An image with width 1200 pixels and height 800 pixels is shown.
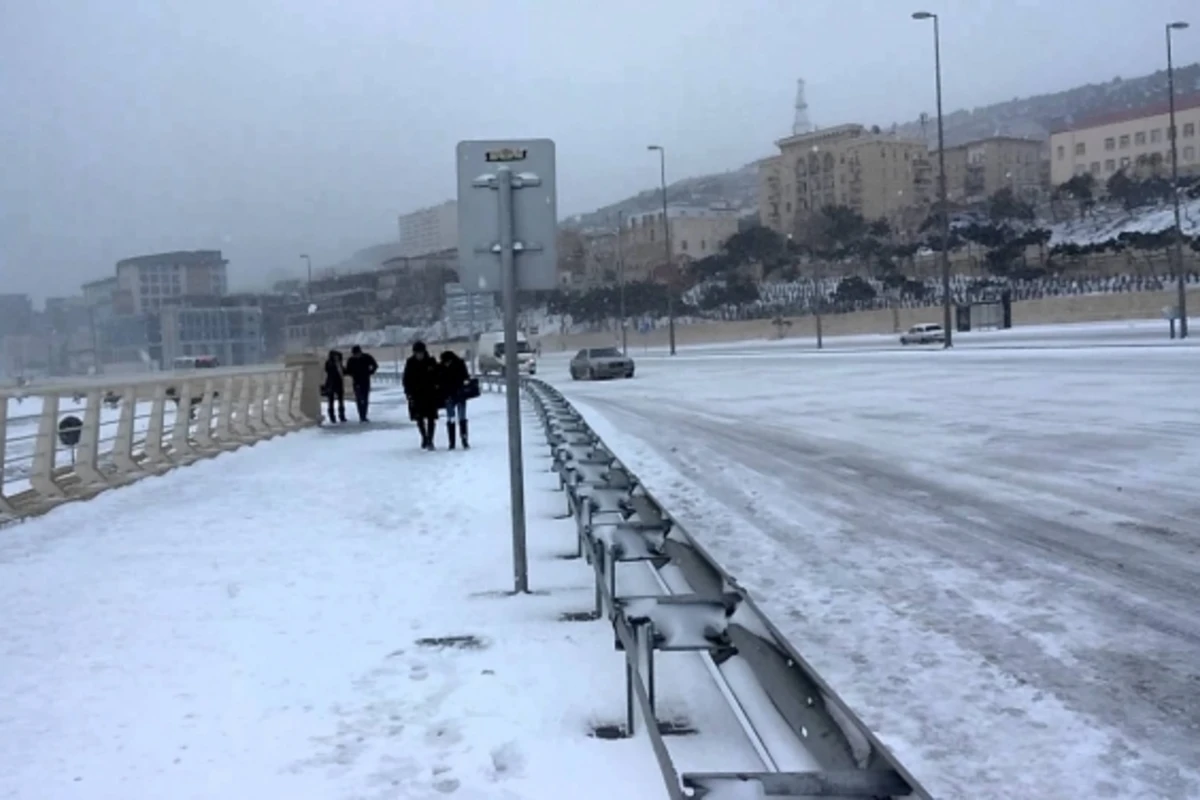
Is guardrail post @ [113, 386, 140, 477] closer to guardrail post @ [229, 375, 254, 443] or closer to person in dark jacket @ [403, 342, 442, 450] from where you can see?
person in dark jacket @ [403, 342, 442, 450]

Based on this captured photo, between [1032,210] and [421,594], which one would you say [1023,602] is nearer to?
[421,594]

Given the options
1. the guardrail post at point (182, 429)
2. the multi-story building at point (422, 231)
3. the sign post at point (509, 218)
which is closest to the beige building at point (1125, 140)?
the multi-story building at point (422, 231)

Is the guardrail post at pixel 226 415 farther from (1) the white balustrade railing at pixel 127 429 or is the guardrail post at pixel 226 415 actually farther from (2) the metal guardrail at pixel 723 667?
(2) the metal guardrail at pixel 723 667

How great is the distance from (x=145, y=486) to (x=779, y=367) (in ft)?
98.8

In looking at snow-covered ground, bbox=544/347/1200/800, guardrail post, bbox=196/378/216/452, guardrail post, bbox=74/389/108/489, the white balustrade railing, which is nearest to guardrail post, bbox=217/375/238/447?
the white balustrade railing

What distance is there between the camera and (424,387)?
1908cm

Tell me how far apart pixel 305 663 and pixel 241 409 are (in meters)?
17.4

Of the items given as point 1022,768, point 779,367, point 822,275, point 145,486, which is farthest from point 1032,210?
point 1022,768

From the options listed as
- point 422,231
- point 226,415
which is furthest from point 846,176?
point 226,415

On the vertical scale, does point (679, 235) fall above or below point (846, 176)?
below

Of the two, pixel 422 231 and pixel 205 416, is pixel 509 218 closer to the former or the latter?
pixel 205 416

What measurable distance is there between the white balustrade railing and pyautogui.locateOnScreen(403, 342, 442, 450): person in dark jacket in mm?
3584

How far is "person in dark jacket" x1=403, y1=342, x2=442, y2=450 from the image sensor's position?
1870cm

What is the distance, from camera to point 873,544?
969cm
